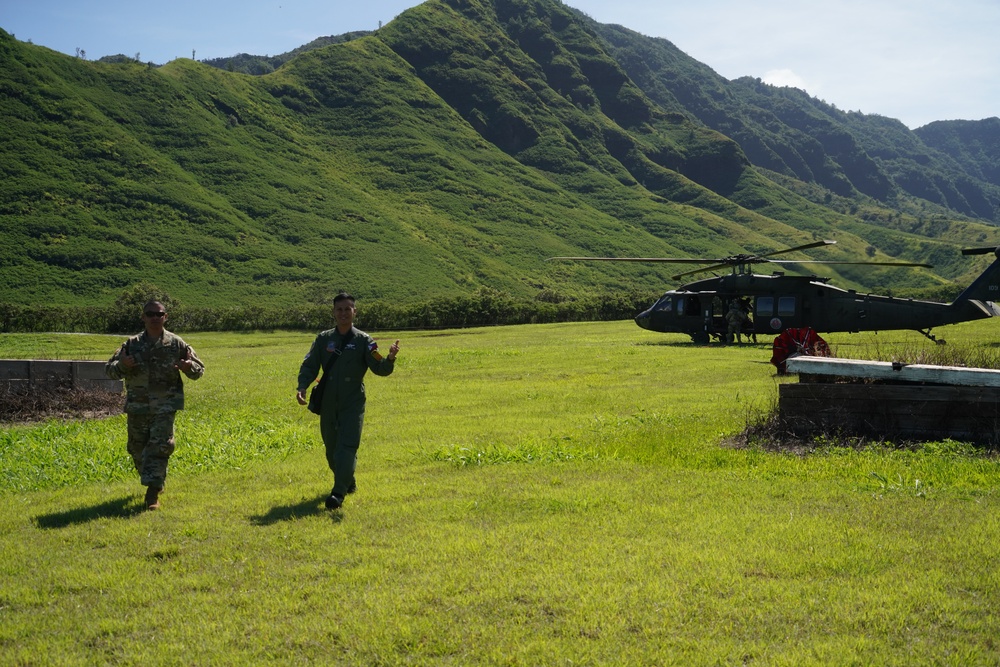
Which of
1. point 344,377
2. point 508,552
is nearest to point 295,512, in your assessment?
point 344,377

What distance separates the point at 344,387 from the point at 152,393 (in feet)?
7.54

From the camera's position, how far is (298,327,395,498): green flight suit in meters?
9.08

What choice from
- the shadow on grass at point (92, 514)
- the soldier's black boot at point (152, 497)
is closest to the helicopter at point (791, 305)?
the soldier's black boot at point (152, 497)

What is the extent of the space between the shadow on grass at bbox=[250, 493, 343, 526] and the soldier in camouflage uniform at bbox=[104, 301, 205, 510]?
1.53 metres

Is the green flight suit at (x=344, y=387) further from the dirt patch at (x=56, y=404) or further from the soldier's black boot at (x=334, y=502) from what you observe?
the dirt patch at (x=56, y=404)

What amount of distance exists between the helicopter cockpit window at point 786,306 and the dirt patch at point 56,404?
72.5 ft

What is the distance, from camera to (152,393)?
9.43 m

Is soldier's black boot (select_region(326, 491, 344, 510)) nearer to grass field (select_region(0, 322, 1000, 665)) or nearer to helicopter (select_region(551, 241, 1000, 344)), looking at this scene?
grass field (select_region(0, 322, 1000, 665))

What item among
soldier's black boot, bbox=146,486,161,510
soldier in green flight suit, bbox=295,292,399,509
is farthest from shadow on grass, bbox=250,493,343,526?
soldier's black boot, bbox=146,486,161,510

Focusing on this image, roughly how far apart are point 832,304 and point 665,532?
23.3 meters

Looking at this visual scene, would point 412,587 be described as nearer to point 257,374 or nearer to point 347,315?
→ point 347,315

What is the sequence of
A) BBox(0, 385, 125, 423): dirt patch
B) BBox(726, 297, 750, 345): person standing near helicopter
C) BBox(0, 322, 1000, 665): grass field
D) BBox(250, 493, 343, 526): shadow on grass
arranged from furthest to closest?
BBox(726, 297, 750, 345): person standing near helicopter
BBox(0, 385, 125, 423): dirt patch
BBox(250, 493, 343, 526): shadow on grass
BBox(0, 322, 1000, 665): grass field

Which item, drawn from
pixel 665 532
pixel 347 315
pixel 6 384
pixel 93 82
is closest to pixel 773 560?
pixel 665 532

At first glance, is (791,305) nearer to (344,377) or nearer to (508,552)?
(344,377)
